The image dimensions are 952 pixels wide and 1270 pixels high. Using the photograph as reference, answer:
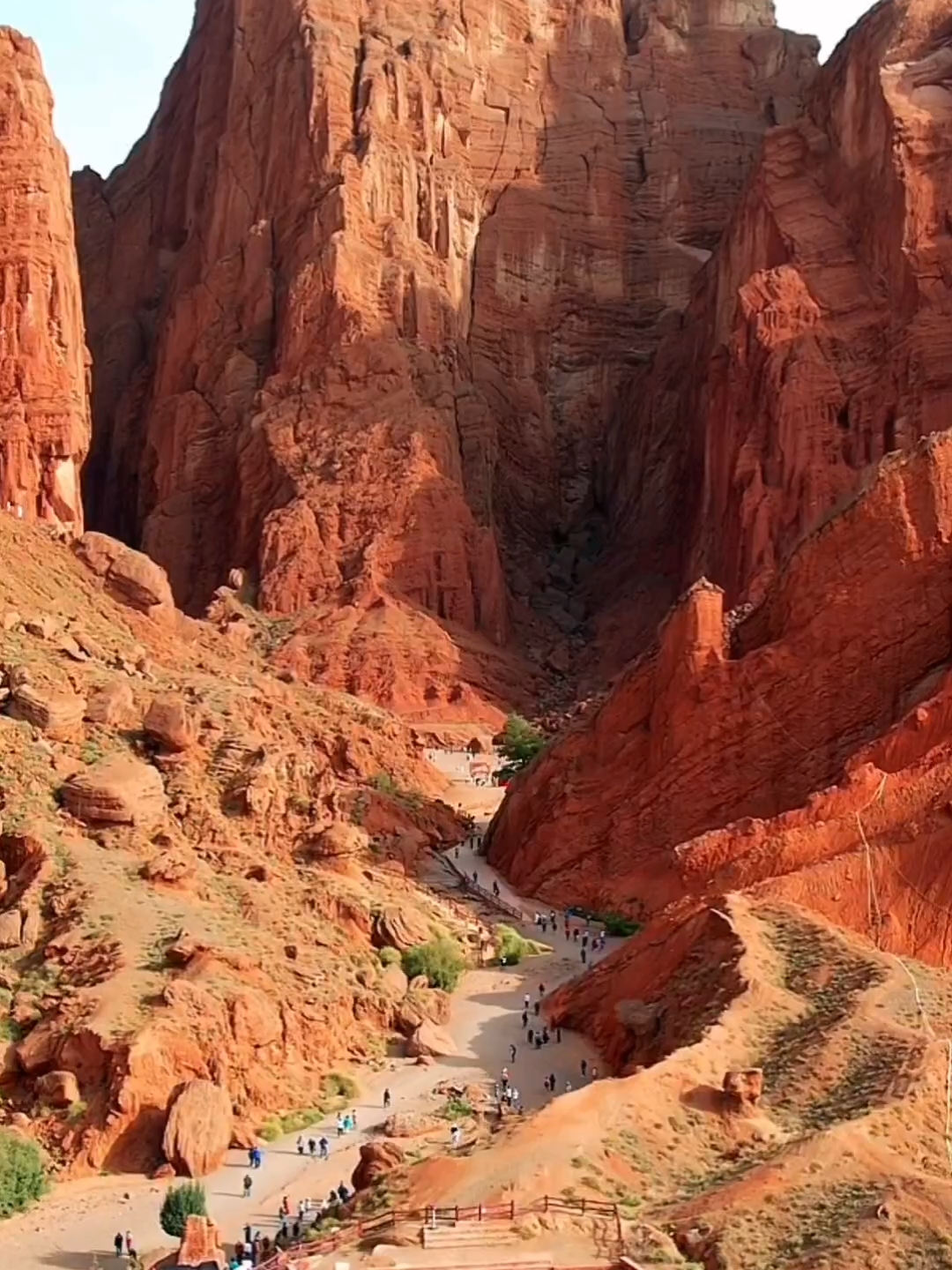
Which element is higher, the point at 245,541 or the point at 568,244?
the point at 568,244

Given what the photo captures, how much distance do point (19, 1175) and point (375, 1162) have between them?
494cm

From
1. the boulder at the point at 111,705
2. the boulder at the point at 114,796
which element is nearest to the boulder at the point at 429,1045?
the boulder at the point at 114,796

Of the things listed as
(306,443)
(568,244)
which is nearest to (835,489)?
(306,443)

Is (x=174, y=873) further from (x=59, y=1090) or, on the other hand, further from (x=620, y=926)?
(x=620, y=926)

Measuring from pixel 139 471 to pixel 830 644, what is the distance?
48767 mm

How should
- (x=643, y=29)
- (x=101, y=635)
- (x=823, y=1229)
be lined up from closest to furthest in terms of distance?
(x=823, y=1229) < (x=101, y=635) < (x=643, y=29)

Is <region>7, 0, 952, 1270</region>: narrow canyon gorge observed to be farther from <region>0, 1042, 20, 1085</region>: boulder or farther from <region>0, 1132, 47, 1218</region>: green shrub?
<region>0, 1132, 47, 1218</region>: green shrub

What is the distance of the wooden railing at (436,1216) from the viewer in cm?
2127

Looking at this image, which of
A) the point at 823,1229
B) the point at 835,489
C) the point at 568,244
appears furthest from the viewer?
the point at 568,244

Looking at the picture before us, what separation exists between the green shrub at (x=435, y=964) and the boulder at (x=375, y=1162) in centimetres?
868

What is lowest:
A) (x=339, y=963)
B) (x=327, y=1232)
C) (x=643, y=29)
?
(x=327, y=1232)

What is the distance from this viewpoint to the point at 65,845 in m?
33.0

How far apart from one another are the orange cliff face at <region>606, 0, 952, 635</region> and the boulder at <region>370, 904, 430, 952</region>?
2799 centimetres

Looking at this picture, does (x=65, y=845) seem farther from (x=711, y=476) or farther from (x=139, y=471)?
(x=139, y=471)
